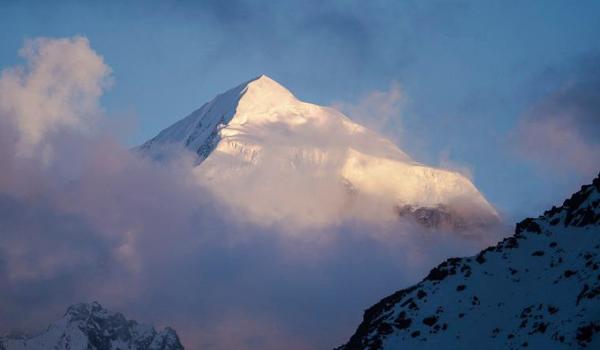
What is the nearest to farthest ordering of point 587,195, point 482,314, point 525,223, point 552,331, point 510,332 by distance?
point 552,331, point 510,332, point 482,314, point 587,195, point 525,223

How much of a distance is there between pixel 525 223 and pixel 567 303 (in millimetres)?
24231

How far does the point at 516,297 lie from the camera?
311 ft

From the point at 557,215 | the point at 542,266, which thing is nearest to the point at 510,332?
the point at 542,266

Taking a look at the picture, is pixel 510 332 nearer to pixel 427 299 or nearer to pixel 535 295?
pixel 535 295

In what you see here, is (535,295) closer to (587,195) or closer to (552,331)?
(552,331)

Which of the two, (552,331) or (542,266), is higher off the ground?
(542,266)

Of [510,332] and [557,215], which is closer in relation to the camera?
[510,332]

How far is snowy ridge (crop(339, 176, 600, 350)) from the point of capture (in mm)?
84125

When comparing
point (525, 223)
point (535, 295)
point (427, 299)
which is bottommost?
point (535, 295)

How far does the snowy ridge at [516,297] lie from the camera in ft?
276

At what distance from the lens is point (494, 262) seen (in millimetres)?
103375

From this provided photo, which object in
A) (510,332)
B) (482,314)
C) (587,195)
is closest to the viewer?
(510,332)

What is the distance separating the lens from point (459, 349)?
9081 centimetres

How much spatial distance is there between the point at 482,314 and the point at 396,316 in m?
11.3
